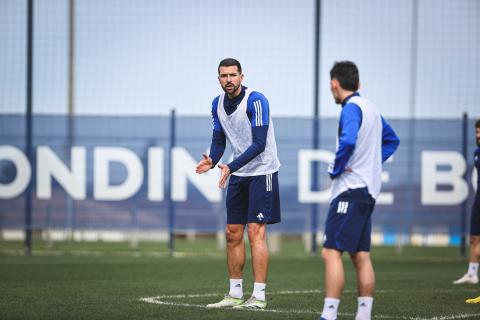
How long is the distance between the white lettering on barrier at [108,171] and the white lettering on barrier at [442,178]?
5.09m

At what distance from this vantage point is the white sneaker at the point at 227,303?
28.4ft

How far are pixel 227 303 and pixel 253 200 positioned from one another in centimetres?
94

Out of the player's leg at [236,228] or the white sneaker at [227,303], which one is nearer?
the white sneaker at [227,303]

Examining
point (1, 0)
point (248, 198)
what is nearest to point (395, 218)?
point (1, 0)

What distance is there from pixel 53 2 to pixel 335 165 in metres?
12.0

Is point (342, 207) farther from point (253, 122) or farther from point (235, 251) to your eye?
point (235, 251)

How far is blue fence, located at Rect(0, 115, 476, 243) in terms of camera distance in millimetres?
17547

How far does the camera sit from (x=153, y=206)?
17.7 metres

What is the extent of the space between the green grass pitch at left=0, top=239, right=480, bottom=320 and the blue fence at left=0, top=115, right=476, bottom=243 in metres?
0.70

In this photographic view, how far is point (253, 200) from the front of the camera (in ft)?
29.4

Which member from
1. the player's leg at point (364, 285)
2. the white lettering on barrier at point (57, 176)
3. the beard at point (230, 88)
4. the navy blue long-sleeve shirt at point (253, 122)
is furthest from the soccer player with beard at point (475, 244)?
the white lettering on barrier at point (57, 176)

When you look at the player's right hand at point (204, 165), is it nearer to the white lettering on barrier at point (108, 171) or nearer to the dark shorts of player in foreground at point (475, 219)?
the dark shorts of player in foreground at point (475, 219)

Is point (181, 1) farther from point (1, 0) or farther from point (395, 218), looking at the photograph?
point (395, 218)

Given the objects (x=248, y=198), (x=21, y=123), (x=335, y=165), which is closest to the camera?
(x=335, y=165)
